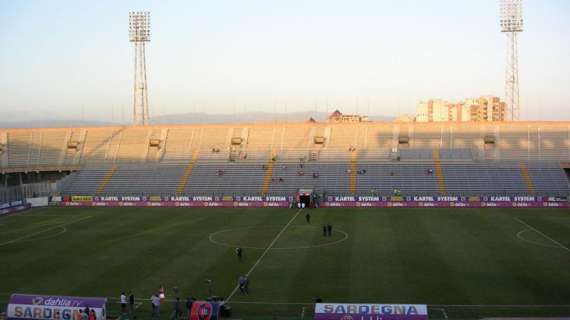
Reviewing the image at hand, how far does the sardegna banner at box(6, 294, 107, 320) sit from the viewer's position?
25.9 metres

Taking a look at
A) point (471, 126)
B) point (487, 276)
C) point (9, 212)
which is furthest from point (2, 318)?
point (471, 126)

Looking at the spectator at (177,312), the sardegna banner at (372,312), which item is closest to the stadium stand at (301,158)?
the spectator at (177,312)

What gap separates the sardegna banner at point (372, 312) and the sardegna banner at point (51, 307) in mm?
9495

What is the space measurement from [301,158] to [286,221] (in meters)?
24.4

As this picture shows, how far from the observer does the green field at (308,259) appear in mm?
29047

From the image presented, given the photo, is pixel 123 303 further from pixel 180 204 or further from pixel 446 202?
pixel 446 202

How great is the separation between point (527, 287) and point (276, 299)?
12.5 meters

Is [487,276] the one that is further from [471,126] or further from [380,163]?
[471,126]

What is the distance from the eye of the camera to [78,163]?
82000 mm

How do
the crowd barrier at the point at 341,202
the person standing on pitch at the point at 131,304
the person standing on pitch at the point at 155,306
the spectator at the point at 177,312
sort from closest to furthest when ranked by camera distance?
the spectator at the point at 177,312, the person standing on pitch at the point at 155,306, the person standing on pitch at the point at 131,304, the crowd barrier at the point at 341,202

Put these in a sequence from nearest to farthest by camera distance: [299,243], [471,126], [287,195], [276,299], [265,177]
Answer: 1. [276,299]
2. [299,243]
3. [287,195]
4. [265,177]
5. [471,126]

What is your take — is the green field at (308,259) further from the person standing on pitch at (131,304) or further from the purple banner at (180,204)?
the purple banner at (180,204)

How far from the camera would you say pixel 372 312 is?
24.2 metres

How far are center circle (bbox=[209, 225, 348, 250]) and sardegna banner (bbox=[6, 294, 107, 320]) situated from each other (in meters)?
16.7
